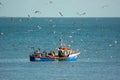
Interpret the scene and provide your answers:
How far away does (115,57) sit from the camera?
271ft

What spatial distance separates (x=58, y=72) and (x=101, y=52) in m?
26.6

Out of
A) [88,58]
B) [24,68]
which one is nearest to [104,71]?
[24,68]

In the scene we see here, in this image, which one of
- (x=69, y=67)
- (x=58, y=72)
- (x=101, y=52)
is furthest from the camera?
(x=101, y=52)

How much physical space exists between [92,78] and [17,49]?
38.4 metres

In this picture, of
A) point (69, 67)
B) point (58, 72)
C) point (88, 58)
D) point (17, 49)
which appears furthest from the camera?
point (17, 49)

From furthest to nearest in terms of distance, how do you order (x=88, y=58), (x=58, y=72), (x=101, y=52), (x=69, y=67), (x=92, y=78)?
(x=101, y=52)
(x=88, y=58)
(x=69, y=67)
(x=58, y=72)
(x=92, y=78)

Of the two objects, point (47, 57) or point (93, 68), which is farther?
point (47, 57)

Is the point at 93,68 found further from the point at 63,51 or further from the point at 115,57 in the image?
the point at 115,57

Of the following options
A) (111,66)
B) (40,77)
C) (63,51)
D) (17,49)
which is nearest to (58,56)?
(63,51)

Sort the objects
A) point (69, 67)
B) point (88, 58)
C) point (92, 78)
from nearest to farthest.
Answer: point (92, 78)
point (69, 67)
point (88, 58)

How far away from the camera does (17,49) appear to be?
97.4 m

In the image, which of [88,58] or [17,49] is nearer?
[88,58]

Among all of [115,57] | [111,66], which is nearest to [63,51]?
[111,66]

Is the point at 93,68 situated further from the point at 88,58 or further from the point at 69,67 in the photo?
the point at 88,58
